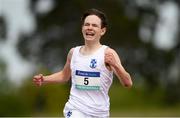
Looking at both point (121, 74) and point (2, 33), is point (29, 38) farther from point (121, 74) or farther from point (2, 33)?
point (121, 74)

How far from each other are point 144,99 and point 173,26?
193 inches

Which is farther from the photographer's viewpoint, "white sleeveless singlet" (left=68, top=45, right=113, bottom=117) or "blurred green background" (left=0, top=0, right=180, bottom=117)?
"blurred green background" (left=0, top=0, right=180, bottom=117)

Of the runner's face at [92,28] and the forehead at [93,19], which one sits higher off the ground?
the forehead at [93,19]

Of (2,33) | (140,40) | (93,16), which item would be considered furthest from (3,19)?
(93,16)

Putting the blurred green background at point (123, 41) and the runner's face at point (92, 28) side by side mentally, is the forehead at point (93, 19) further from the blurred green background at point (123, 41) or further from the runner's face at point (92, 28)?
the blurred green background at point (123, 41)

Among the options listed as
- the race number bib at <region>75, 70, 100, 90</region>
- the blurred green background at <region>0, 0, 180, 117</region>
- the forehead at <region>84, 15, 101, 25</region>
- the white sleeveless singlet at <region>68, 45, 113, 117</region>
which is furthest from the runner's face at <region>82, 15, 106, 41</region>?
the blurred green background at <region>0, 0, 180, 117</region>

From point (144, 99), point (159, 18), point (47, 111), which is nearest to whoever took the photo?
point (47, 111)

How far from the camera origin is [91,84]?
7.91 metres

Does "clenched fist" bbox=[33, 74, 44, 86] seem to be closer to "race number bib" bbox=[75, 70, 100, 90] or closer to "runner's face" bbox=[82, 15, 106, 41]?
"race number bib" bbox=[75, 70, 100, 90]

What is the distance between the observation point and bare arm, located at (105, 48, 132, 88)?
25.1 feet

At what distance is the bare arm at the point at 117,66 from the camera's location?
302 inches

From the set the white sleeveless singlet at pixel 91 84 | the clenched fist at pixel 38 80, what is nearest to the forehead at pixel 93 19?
the white sleeveless singlet at pixel 91 84

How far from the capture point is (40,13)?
1619 inches

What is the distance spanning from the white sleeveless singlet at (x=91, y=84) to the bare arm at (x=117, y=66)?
0.33 ft
